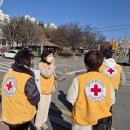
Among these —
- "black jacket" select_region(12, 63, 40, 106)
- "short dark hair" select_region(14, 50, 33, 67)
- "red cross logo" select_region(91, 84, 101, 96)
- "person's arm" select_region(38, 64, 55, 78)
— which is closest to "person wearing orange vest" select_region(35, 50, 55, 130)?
"person's arm" select_region(38, 64, 55, 78)

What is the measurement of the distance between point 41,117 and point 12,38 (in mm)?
62185

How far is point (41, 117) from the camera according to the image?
5.56 meters

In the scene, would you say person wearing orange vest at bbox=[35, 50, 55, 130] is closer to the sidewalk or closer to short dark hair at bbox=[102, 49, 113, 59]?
the sidewalk

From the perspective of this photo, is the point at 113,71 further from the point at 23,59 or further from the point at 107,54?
the point at 23,59

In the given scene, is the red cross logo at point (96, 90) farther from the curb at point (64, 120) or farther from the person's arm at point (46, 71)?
the curb at point (64, 120)

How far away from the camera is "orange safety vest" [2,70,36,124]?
3480mm

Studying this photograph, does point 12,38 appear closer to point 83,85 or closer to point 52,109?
point 52,109

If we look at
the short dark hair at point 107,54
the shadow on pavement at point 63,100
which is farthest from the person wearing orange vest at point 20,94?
the shadow on pavement at point 63,100

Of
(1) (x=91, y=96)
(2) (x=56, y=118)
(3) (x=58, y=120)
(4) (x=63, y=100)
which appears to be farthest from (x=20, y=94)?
(4) (x=63, y=100)

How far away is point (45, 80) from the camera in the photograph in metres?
5.25

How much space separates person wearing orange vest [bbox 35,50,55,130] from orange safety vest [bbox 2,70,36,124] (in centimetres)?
151

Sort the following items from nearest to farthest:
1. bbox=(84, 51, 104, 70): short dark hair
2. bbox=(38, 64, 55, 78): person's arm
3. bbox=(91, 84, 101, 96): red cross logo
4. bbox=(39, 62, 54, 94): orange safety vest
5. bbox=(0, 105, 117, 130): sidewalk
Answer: bbox=(91, 84, 101, 96): red cross logo < bbox=(84, 51, 104, 70): short dark hair < bbox=(38, 64, 55, 78): person's arm < bbox=(39, 62, 54, 94): orange safety vest < bbox=(0, 105, 117, 130): sidewalk

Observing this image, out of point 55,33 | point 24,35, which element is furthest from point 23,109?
point 55,33

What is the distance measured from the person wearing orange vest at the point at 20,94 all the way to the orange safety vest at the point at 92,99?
22.9 inches
